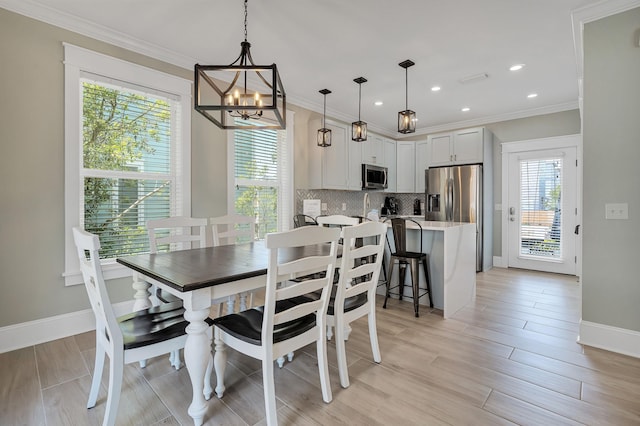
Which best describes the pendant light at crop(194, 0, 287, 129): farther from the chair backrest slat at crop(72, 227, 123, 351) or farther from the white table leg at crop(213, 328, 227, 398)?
the white table leg at crop(213, 328, 227, 398)

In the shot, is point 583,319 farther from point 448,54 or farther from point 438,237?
point 448,54

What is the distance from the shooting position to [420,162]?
6.13 meters

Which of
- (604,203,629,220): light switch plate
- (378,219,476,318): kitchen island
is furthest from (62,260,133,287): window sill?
(604,203,629,220): light switch plate

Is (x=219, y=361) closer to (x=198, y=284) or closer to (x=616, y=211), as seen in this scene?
(x=198, y=284)

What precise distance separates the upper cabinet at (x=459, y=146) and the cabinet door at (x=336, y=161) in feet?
5.92

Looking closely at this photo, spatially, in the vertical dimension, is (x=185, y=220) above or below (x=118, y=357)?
above

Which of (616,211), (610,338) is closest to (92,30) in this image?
(616,211)

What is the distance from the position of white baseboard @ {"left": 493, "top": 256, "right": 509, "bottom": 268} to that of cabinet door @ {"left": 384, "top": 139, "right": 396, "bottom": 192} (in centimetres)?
222

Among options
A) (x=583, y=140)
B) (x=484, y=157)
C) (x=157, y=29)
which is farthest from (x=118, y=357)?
(x=484, y=157)

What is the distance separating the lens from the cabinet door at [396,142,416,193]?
6.16 meters

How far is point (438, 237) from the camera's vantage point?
3193mm

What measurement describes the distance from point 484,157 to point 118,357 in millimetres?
5435

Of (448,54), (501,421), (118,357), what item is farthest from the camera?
(448,54)

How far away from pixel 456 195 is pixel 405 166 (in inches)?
54.0
